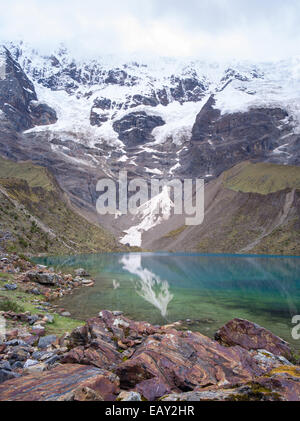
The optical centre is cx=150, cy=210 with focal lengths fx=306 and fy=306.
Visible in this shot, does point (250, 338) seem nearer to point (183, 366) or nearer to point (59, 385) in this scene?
point (183, 366)

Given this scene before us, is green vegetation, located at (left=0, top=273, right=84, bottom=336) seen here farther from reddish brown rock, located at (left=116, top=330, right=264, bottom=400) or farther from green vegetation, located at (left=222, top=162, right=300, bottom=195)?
green vegetation, located at (left=222, top=162, right=300, bottom=195)

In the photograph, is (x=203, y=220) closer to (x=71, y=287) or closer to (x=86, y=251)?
(x=86, y=251)

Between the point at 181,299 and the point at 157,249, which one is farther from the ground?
the point at 181,299

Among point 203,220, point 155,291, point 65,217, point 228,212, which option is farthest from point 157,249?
point 155,291

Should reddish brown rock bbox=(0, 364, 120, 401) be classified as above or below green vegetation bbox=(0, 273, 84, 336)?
above

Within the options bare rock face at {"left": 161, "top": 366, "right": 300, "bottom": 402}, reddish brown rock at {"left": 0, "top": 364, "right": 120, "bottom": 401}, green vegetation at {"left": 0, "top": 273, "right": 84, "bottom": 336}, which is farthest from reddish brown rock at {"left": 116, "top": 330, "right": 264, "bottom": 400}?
green vegetation at {"left": 0, "top": 273, "right": 84, "bottom": 336}
